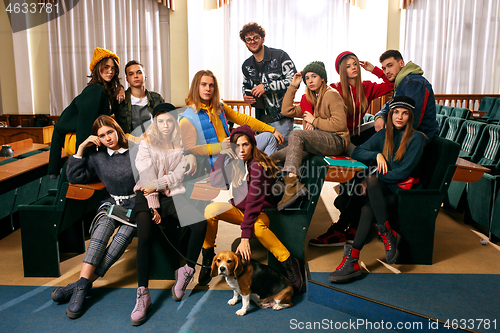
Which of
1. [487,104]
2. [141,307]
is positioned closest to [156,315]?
[141,307]

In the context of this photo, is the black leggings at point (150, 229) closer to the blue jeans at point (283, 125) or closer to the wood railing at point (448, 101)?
the blue jeans at point (283, 125)

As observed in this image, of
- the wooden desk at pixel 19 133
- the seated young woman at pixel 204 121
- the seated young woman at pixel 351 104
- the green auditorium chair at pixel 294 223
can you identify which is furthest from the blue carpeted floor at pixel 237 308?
the wooden desk at pixel 19 133

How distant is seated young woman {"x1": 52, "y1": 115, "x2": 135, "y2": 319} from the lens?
2.13 metres

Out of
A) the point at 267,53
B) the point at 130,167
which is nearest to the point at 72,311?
the point at 130,167

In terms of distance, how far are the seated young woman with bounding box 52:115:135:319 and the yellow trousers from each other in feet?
1.53

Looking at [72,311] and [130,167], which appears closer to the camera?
[72,311]

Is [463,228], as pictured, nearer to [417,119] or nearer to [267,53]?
[417,119]

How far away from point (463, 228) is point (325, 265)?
1.49 meters

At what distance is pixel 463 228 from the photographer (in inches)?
125

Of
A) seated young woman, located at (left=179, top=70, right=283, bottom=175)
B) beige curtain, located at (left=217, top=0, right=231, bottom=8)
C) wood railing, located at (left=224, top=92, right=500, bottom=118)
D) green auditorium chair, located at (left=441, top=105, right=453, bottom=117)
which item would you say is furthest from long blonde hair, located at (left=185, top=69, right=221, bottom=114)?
beige curtain, located at (left=217, top=0, right=231, bottom=8)

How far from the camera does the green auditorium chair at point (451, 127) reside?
4223mm

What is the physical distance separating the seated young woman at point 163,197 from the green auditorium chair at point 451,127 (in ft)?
11.2

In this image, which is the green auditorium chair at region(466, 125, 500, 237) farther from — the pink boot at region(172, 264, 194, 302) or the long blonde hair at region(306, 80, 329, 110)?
the pink boot at region(172, 264, 194, 302)

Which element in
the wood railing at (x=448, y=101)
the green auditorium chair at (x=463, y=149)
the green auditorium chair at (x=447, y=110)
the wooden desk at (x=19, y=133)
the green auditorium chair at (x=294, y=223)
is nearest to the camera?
the green auditorium chair at (x=294, y=223)
